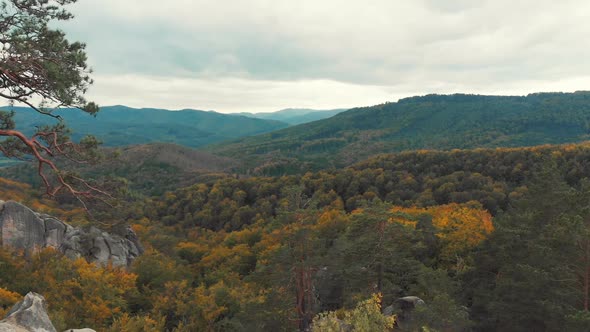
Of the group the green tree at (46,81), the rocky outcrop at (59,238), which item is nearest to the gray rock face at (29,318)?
the green tree at (46,81)

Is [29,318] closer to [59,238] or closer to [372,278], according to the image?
[372,278]

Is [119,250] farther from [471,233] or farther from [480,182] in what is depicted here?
[480,182]

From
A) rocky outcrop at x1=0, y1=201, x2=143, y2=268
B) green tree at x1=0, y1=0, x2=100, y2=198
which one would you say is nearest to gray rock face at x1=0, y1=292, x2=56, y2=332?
green tree at x1=0, y1=0, x2=100, y2=198

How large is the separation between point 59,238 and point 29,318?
4111 centimetres

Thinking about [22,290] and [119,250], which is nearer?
[22,290]

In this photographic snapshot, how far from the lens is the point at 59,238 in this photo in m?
49.2

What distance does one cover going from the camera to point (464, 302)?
35625 mm

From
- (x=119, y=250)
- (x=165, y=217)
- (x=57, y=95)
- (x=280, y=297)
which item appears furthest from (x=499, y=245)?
(x=165, y=217)

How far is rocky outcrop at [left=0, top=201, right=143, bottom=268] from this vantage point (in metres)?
41.8

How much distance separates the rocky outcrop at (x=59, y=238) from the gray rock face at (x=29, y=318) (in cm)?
3148

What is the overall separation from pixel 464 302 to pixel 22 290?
44341 millimetres

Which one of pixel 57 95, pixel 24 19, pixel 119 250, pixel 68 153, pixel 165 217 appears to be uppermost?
pixel 24 19

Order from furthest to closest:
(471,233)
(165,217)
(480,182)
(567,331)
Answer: (165,217) → (480,182) → (471,233) → (567,331)

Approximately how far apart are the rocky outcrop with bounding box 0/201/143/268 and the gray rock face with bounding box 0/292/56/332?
31478mm
